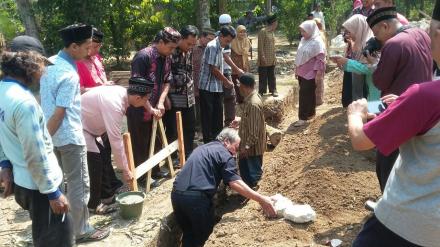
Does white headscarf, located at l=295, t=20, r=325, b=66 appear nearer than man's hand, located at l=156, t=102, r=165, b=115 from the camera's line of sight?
No

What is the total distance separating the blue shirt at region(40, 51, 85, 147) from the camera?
325 centimetres

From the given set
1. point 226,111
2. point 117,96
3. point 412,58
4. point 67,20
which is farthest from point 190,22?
point 412,58

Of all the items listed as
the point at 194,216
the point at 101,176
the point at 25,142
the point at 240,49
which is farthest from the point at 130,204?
the point at 240,49

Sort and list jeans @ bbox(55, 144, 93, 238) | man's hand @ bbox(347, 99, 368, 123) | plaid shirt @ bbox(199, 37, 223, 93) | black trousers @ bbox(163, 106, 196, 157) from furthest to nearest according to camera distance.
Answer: plaid shirt @ bbox(199, 37, 223, 93) → black trousers @ bbox(163, 106, 196, 157) → jeans @ bbox(55, 144, 93, 238) → man's hand @ bbox(347, 99, 368, 123)

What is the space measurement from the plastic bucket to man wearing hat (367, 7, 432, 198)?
230 cm

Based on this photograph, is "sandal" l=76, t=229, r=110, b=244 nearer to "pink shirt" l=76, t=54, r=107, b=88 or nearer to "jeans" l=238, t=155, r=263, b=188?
"pink shirt" l=76, t=54, r=107, b=88

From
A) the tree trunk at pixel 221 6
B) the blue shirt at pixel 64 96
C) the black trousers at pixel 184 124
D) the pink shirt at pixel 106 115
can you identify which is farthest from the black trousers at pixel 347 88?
the tree trunk at pixel 221 6

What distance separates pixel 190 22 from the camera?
1234 centimetres

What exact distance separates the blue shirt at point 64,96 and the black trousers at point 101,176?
2.49ft

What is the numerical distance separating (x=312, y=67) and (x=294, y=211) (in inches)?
133

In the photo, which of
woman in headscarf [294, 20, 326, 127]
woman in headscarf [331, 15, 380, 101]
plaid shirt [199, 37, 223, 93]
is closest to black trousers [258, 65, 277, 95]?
woman in headscarf [294, 20, 326, 127]

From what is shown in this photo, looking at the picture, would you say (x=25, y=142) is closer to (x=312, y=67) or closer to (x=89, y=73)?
(x=89, y=73)

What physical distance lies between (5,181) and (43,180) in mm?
328

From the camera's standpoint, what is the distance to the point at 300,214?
3887 millimetres
